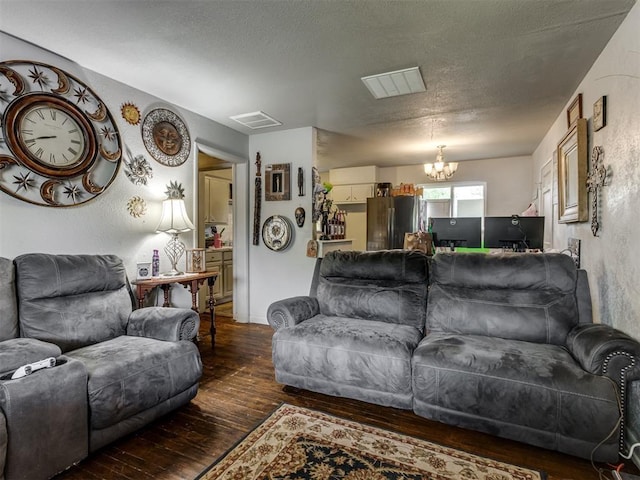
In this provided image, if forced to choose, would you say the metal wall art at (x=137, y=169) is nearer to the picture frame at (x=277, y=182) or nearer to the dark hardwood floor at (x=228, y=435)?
the picture frame at (x=277, y=182)

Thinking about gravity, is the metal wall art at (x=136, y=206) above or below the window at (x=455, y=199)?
below

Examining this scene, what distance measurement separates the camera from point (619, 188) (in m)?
2.05

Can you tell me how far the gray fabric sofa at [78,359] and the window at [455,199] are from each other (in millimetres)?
5362

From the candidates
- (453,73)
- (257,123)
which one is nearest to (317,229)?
(257,123)

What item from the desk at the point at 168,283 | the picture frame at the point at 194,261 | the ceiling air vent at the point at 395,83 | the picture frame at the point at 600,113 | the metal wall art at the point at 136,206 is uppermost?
the ceiling air vent at the point at 395,83

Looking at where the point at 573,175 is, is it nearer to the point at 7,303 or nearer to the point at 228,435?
the point at 228,435

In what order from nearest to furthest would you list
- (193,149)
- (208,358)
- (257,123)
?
(208,358), (193,149), (257,123)

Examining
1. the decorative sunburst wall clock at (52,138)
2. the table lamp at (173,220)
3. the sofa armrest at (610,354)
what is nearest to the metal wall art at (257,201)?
the table lamp at (173,220)

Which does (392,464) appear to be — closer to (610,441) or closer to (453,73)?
(610,441)

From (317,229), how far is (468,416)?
278 cm

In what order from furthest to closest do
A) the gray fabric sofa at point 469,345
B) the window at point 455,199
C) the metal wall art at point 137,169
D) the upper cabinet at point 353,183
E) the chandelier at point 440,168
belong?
the upper cabinet at point 353,183 → the window at point 455,199 → the chandelier at point 440,168 → the metal wall art at point 137,169 → the gray fabric sofa at point 469,345

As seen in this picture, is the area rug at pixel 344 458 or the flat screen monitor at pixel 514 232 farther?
the flat screen monitor at pixel 514 232

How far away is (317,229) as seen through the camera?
4.29 m

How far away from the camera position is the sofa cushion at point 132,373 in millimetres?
1737
